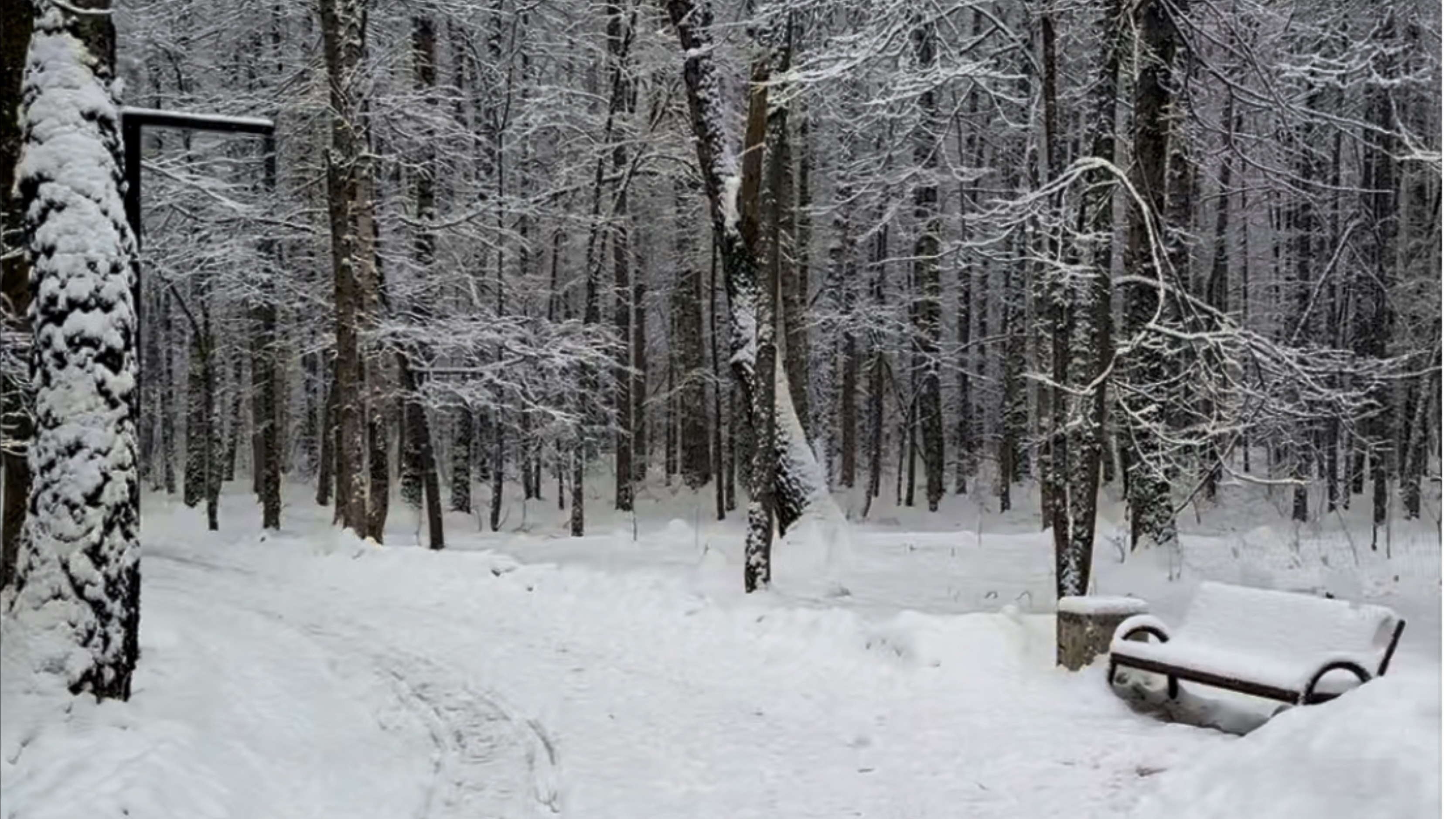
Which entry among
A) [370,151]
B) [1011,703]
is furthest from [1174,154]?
[370,151]

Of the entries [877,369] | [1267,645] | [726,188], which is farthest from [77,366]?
[877,369]

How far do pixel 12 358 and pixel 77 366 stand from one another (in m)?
0.27

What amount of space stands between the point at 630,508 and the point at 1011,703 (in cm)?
1462

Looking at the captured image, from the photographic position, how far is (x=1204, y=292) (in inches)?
692

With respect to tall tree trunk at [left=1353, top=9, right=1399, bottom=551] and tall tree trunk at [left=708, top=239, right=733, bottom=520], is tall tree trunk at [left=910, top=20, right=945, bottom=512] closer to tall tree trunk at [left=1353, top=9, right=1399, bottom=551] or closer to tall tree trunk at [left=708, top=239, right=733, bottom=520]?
tall tree trunk at [left=708, top=239, right=733, bottom=520]

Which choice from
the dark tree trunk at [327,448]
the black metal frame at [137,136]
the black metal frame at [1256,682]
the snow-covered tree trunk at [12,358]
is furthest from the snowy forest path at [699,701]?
the dark tree trunk at [327,448]

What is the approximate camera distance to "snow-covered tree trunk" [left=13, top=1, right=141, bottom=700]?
15.9ft

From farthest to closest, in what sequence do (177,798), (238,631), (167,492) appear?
(167,492)
(238,631)
(177,798)

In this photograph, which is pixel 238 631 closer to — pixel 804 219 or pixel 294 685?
pixel 294 685

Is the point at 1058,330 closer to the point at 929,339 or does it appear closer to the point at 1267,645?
the point at 929,339

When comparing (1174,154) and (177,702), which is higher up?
(1174,154)

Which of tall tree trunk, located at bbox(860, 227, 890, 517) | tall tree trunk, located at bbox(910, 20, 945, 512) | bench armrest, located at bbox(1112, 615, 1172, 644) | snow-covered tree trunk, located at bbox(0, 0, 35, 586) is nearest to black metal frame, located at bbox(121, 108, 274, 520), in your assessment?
snow-covered tree trunk, located at bbox(0, 0, 35, 586)

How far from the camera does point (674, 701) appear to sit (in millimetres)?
6629

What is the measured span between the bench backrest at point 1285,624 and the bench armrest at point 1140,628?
3.1 inches
